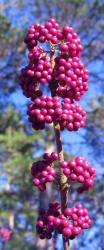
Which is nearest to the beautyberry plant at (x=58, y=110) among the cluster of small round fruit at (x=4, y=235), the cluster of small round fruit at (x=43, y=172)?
the cluster of small round fruit at (x=43, y=172)

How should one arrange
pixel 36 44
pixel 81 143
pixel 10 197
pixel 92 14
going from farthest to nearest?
pixel 10 197, pixel 92 14, pixel 81 143, pixel 36 44

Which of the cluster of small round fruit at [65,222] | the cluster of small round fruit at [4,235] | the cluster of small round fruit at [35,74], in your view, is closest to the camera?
the cluster of small round fruit at [65,222]

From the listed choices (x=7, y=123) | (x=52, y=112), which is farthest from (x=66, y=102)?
(x=7, y=123)

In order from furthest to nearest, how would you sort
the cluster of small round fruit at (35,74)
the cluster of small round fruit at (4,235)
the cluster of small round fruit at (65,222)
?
the cluster of small round fruit at (4,235) → the cluster of small round fruit at (35,74) → the cluster of small round fruit at (65,222)

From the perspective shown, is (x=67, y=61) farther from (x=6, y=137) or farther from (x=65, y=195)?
(x=6, y=137)

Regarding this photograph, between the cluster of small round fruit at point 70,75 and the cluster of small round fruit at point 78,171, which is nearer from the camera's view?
the cluster of small round fruit at point 78,171

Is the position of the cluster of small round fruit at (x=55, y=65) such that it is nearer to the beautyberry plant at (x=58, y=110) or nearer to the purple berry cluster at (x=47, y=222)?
the beautyberry plant at (x=58, y=110)

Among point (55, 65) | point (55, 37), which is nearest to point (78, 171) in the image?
point (55, 65)
